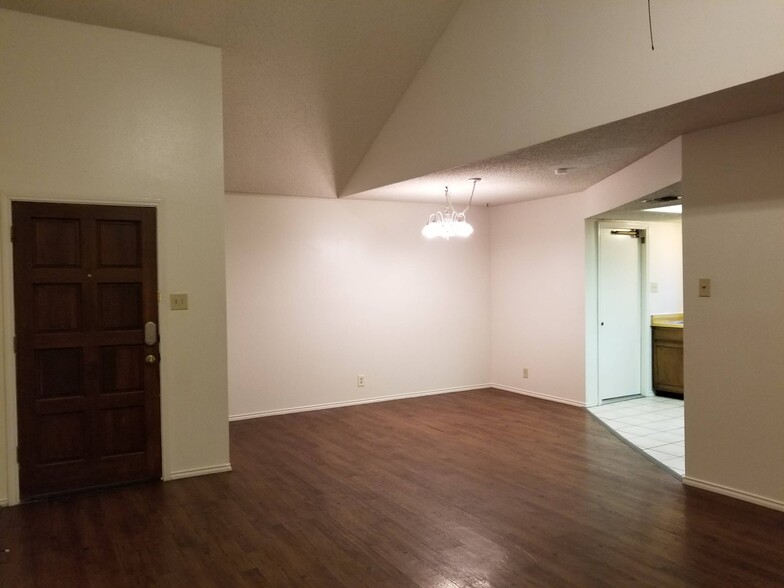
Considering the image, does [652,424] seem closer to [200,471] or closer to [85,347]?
[200,471]

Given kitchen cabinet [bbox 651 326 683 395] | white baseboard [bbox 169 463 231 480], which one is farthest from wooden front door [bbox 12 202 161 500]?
kitchen cabinet [bbox 651 326 683 395]

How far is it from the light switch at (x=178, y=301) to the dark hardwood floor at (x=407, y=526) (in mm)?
1232

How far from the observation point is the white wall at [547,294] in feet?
21.2

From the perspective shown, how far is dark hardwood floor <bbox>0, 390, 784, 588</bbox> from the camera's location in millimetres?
2842

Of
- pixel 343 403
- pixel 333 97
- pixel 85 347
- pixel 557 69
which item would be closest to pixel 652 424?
pixel 343 403

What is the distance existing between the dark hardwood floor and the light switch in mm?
1232

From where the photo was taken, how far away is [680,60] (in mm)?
2996

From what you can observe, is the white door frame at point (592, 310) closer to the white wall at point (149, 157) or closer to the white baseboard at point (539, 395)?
the white baseboard at point (539, 395)

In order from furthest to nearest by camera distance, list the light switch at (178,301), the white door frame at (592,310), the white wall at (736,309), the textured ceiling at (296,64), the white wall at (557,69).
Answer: the white door frame at (592,310), the light switch at (178,301), the textured ceiling at (296,64), the white wall at (736,309), the white wall at (557,69)

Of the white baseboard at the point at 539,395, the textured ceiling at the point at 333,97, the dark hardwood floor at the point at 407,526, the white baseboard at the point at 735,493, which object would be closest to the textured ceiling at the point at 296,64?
the textured ceiling at the point at 333,97

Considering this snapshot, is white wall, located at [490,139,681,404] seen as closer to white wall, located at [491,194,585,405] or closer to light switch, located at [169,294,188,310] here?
white wall, located at [491,194,585,405]

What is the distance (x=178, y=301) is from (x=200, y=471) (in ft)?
4.09

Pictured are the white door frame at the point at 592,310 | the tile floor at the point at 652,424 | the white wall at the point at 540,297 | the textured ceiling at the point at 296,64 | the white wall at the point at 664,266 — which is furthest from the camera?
the white wall at the point at 664,266

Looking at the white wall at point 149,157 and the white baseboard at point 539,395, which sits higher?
the white wall at point 149,157
